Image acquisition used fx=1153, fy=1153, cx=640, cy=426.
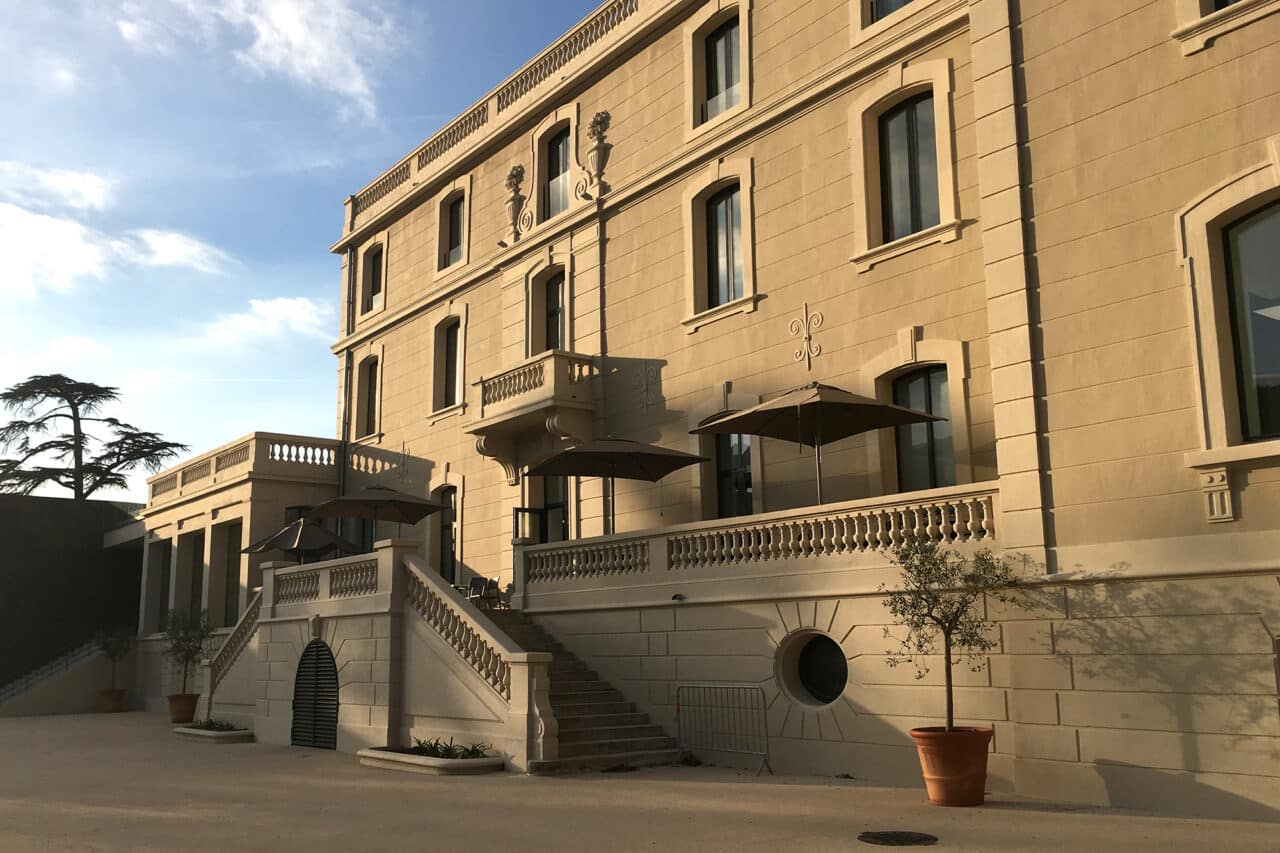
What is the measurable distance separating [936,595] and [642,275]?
10.4 meters

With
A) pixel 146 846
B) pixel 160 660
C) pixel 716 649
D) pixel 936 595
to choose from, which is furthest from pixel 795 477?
pixel 160 660

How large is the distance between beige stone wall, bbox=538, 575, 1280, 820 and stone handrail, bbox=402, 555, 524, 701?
2.90 meters

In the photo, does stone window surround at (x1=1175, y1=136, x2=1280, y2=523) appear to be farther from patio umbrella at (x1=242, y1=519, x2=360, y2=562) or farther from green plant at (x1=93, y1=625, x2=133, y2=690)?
green plant at (x1=93, y1=625, x2=133, y2=690)

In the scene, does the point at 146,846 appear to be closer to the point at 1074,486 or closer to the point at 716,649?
the point at 716,649

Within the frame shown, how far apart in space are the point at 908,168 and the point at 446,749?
1023 centimetres

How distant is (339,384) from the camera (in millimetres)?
30422

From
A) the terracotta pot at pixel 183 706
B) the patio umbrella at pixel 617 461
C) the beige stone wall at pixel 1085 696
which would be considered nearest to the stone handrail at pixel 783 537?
the beige stone wall at pixel 1085 696

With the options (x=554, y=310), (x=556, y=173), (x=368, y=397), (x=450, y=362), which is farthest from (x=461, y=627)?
(x=368, y=397)

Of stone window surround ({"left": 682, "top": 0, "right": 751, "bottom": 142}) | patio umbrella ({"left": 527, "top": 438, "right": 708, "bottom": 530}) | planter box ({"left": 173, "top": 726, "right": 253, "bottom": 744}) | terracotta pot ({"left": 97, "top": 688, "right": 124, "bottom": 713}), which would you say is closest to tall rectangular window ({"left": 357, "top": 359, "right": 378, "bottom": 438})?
planter box ({"left": 173, "top": 726, "right": 253, "bottom": 744})

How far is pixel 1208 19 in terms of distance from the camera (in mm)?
11188

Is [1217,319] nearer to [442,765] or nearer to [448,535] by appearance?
[442,765]

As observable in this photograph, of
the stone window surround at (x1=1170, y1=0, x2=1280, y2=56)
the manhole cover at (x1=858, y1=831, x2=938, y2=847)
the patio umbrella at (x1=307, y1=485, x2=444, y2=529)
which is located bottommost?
the manhole cover at (x1=858, y1=831, x2=938, y2=847)

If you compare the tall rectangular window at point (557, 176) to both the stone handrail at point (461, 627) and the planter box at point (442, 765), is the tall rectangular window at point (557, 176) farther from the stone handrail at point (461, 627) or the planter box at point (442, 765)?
the planter box at point (442, 765)

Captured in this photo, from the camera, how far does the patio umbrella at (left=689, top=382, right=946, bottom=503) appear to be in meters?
14.1
